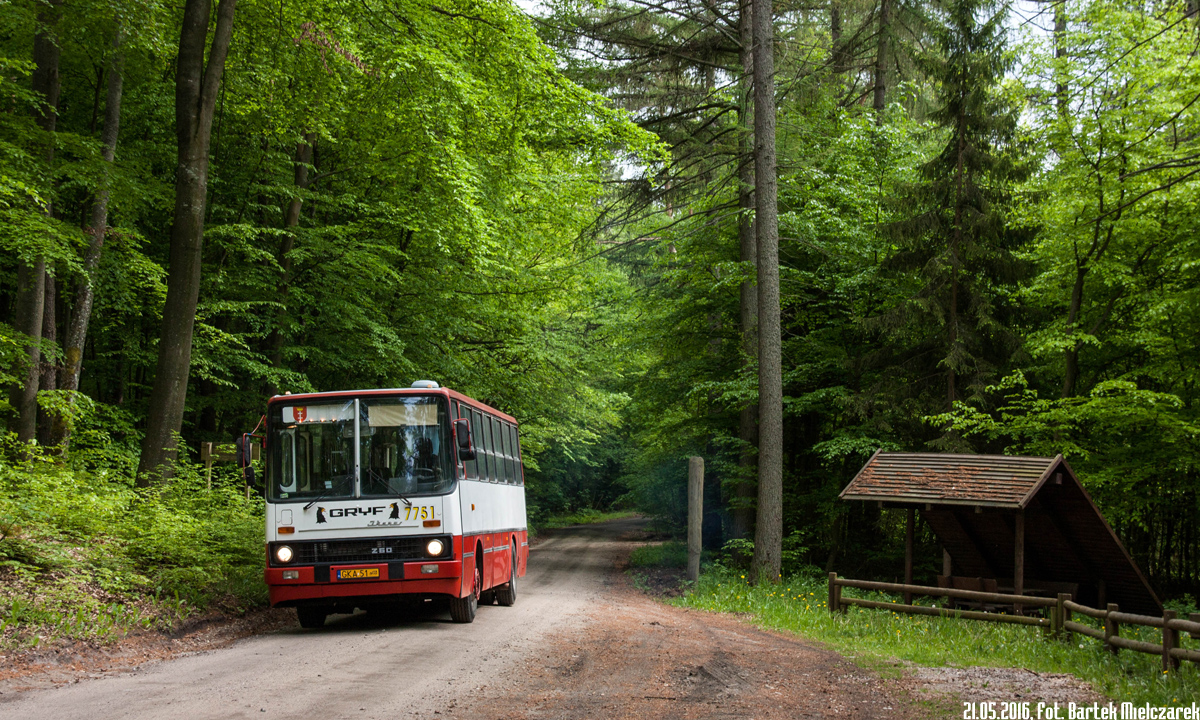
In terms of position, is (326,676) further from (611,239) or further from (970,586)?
(611,239)

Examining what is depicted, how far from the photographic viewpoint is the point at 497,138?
1841cm

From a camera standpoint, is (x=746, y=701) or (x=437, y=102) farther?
(x=437, y=102)

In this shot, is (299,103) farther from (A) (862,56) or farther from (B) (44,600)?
(A) (862,56)

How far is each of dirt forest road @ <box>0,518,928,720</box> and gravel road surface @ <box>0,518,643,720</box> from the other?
0.02m

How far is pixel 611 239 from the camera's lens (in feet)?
75.4

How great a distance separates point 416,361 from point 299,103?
727cm

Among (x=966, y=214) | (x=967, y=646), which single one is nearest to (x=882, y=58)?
(x=966, y=214)

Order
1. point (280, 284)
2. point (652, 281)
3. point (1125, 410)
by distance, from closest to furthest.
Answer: point (1125, 410), point (280, 284), point (652, 281)

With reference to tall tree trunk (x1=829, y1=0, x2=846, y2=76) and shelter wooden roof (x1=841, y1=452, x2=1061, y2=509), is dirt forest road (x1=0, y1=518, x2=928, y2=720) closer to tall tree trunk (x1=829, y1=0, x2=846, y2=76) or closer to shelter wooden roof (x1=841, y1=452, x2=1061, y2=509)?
shelter wooden roof (x1=841, y1=452, x2=1061, y2=509)

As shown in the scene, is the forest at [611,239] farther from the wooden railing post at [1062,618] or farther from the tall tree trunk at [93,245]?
the wooden railing post at [1062,618]

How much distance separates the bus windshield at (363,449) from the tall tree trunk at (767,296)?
29.8 ft

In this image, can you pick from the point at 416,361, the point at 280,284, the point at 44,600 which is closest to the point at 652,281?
the point at 416,361

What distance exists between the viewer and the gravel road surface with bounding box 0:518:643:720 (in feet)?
21.0

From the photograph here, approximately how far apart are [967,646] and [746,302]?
1362cm
